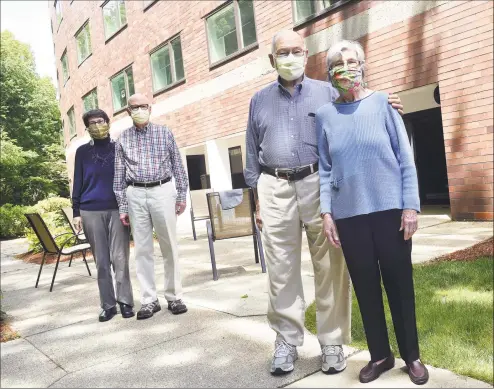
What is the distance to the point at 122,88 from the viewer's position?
56.7 ft

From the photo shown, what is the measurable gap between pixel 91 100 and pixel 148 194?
17.5 m

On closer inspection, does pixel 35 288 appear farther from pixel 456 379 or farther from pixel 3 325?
pixel 456 379

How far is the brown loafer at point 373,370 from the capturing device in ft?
8.25

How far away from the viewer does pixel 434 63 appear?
8086 millimetres

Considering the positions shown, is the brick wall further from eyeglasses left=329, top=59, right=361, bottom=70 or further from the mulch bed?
eyeglasses left=329, top=59, right=361, bottom=70

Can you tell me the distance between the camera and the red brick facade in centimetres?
755

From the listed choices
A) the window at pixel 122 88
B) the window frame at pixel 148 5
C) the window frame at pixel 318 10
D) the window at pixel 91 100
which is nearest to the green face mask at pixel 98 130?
the window frame at pixel 318 10

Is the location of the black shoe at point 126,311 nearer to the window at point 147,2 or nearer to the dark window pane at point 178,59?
the dark window pane at point 178,59

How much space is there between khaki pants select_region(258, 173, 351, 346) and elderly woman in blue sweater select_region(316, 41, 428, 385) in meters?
0.22

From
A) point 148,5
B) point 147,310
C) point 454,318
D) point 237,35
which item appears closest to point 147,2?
point 148,5

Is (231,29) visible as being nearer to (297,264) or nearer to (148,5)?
(148,5)

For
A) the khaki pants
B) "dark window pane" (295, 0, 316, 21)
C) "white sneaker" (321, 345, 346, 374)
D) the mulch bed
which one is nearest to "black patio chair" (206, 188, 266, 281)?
the mulch bed

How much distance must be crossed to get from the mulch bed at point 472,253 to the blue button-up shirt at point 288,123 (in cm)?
299

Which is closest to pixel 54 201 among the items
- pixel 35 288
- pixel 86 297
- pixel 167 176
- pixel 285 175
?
pixel 35 288
